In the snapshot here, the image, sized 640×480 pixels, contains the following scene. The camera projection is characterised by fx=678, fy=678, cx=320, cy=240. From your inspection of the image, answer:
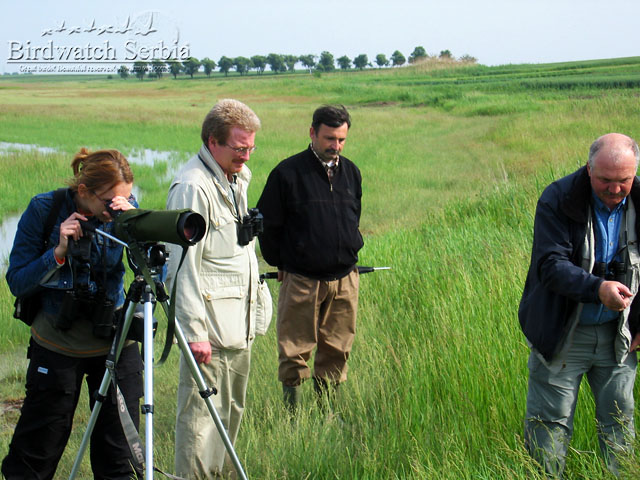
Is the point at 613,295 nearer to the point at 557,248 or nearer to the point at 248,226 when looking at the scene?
the point at 557,248

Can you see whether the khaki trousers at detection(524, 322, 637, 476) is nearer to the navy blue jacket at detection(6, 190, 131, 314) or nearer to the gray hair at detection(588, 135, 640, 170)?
the gray hair at detection(588, 135, 640, 170)

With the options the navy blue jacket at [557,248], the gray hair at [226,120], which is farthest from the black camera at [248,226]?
the navy blue jacket at [557,248]

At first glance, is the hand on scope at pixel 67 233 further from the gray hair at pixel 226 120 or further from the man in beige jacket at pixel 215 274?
the gray hair at pixel 226 120

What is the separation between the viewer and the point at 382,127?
1032 inches

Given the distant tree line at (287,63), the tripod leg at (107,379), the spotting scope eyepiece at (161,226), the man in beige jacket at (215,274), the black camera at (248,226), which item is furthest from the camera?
the distant tree line at (287,63)

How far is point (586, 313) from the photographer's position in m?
2.69

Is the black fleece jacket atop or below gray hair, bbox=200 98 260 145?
below

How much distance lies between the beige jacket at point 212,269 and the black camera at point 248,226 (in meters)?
0.03

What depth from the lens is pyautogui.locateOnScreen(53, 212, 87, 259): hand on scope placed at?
99.2 inches

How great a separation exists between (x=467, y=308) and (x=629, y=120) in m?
12.2

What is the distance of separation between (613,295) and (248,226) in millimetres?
1447

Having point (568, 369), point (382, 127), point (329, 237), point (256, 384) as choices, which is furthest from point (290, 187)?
point (382, 127)

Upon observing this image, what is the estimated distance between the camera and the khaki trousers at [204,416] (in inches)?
112

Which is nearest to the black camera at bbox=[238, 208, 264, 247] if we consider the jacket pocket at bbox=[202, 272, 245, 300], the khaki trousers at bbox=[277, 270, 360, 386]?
the jacket pocket at bbox=[202, 272, 245, 300]
